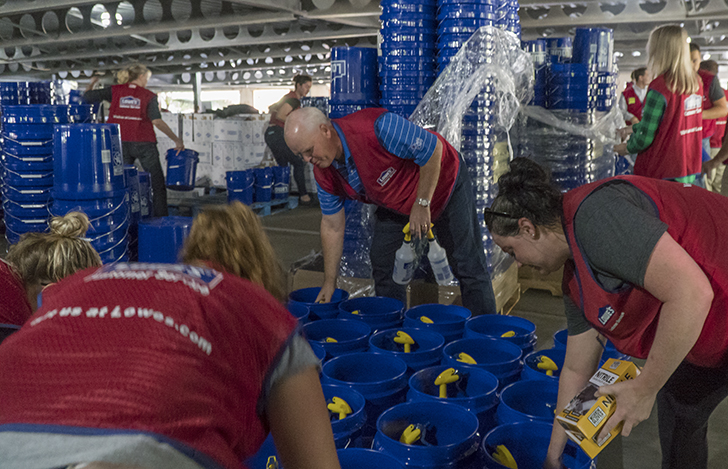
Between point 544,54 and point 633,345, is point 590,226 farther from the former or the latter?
point 544,54

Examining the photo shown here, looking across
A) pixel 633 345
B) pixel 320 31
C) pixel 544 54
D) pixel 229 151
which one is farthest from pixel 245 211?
pixel 320 31

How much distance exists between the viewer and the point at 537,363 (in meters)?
2.14

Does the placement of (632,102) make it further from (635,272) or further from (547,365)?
(635,272)

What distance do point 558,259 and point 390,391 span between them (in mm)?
691

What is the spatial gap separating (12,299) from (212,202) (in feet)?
23.4

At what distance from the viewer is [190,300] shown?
0.88 m

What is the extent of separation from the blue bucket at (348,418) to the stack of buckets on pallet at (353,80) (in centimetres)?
269

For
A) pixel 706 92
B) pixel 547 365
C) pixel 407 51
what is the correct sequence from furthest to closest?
pixel 706 92 → pixel 407 51 → pixel 547 365

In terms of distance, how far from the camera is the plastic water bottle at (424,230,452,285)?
136 inches

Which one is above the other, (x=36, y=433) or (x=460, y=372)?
(x=36, y=433)

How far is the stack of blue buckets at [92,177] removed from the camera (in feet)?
13.2

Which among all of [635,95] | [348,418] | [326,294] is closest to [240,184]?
[635,95]

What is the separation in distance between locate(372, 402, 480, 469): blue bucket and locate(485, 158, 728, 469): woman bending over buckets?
24 cm

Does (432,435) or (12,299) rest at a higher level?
(12,299)
